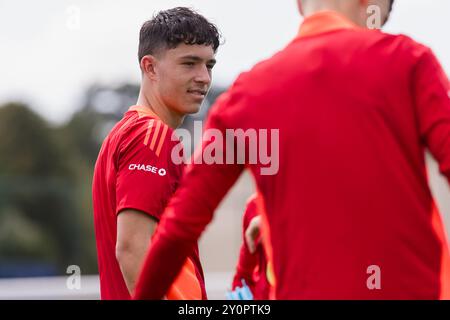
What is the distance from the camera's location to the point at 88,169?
38812mm

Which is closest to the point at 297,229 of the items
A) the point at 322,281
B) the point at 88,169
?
the point at 322,281

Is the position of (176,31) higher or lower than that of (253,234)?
higher

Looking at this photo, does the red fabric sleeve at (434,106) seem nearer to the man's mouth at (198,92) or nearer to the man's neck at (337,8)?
the man's neck at (337,8)

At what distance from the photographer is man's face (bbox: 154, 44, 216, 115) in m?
4.16

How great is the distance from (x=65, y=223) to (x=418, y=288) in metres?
25.3

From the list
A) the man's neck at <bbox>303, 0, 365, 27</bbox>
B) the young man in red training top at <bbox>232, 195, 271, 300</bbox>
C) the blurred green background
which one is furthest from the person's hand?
the blurred green background

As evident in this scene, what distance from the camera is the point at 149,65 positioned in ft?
13.9

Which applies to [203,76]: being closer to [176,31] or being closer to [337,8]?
[176,31]

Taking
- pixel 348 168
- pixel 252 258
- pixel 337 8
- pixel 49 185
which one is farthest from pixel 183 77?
pixel 49 185

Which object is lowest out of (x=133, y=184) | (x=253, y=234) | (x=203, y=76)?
(x=253, y=234)

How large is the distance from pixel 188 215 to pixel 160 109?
1.61 meters

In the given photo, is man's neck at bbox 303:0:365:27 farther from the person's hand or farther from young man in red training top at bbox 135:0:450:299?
the person's hand

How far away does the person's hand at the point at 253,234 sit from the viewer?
12.0ft
